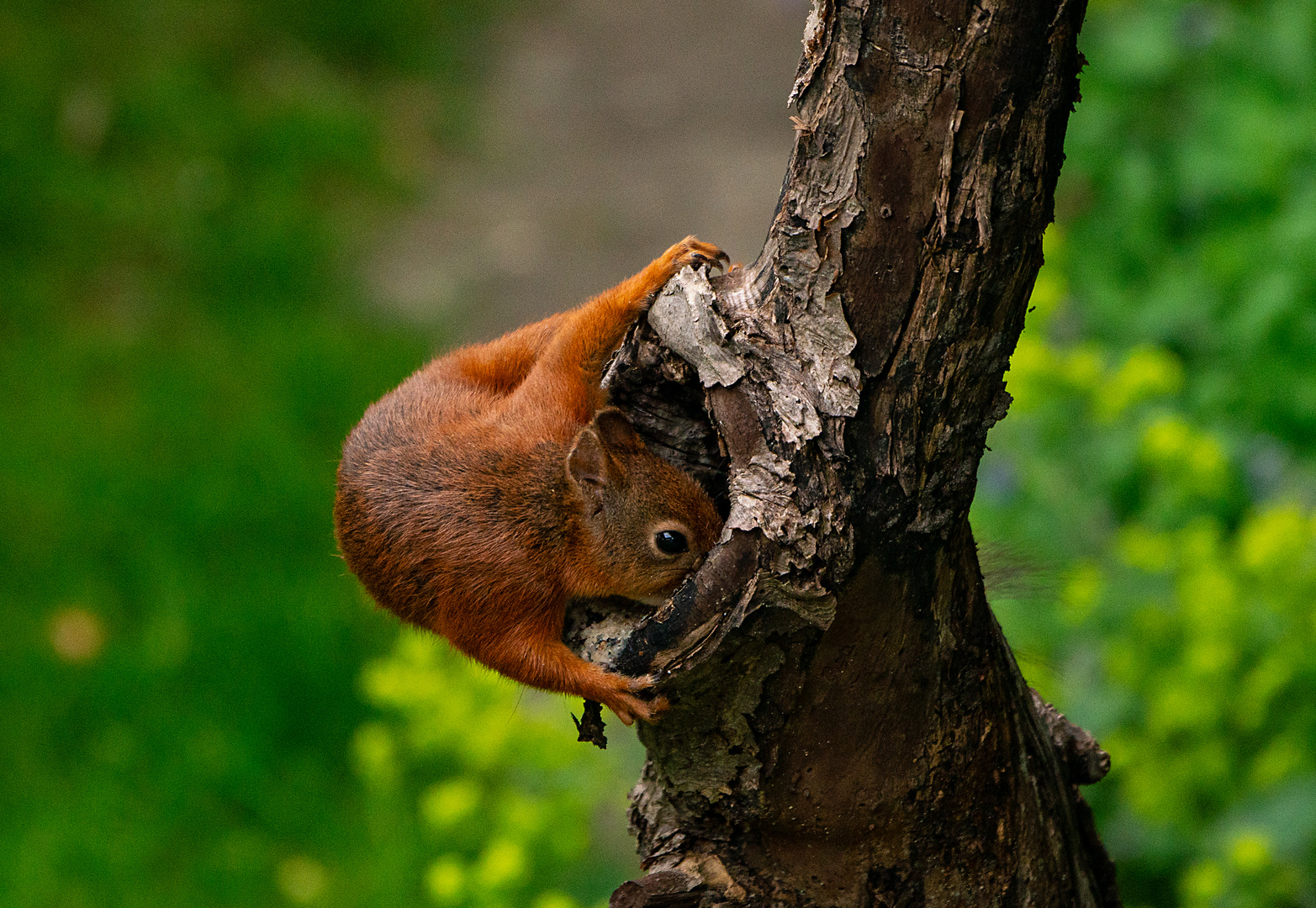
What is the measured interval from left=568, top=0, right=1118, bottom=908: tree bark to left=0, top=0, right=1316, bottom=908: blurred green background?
23.9 inches

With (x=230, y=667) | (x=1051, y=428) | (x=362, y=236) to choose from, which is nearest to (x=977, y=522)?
(x=1051, y=428)

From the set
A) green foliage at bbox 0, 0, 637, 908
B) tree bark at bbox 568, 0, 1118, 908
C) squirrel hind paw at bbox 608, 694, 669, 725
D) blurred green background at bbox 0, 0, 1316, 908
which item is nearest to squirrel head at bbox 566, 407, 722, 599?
tree bark at bbox 568, 0, 1118, 908

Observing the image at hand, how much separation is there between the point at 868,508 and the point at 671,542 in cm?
67

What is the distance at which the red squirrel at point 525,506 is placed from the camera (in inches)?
91.0

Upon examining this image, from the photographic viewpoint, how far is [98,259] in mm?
6188

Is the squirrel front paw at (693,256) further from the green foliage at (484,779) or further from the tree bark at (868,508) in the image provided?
the green foliage at (484,779)

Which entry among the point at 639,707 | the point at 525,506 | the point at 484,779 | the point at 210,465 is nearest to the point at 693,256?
the point at 525,506

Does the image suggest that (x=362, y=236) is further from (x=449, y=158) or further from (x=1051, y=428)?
(x=1051, y=428)

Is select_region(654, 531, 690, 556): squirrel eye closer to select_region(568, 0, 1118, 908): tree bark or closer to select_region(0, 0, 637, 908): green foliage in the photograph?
select_region(568, 0, 1118, 908): tree bark

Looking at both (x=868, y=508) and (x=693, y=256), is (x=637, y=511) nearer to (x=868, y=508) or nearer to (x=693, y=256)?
(x=693, y=256)

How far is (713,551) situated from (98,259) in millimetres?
5239

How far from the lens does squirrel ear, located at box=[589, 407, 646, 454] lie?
7.39ft

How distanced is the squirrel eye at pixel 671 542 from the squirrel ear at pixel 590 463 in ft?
0.44

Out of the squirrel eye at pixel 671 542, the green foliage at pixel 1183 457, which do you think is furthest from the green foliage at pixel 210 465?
→ the green foliage at pixel 1183 457
